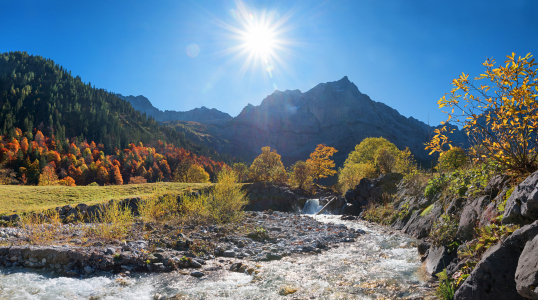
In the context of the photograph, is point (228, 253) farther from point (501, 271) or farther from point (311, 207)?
point (311, 207)

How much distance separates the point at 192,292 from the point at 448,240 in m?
6.73

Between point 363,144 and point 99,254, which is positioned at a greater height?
point 363,144

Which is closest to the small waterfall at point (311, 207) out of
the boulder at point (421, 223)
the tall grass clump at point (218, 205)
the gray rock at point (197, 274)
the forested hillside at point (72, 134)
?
the tall grass clump at point (218, 205)

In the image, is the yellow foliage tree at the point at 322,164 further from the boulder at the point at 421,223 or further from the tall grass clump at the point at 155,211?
the tall grass clump at the point at 155,211

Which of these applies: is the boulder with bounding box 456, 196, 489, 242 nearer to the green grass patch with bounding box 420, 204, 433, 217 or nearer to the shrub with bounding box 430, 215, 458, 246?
the shrub with bounding box 430, 215, 458, 246

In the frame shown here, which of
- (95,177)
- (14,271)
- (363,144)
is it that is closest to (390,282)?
(14,271)

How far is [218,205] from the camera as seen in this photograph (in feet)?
49.2

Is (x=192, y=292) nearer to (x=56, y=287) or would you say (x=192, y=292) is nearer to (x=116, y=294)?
(x=116, y=294)

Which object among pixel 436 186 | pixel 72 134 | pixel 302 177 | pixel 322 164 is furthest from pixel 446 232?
pixel 72 134

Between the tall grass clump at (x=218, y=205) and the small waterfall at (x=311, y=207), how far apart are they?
19.7 metres

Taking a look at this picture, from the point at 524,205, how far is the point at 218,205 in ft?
44.1

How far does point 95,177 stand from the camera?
8775 cm

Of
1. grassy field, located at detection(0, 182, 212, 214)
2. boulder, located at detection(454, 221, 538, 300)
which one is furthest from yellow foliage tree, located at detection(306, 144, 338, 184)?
boulder, located at detection(454, 221, 538, 300)

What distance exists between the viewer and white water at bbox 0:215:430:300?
5.77m
